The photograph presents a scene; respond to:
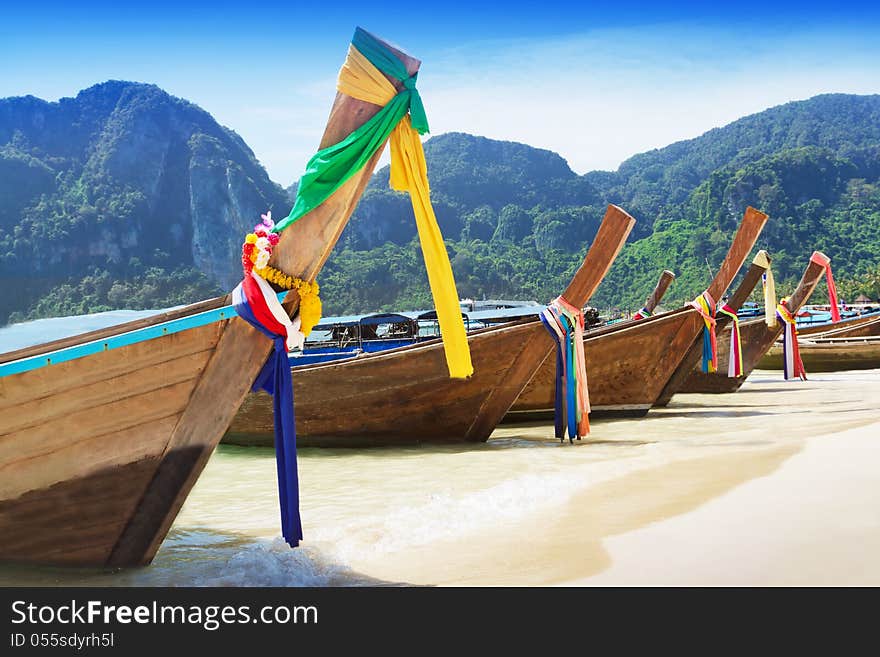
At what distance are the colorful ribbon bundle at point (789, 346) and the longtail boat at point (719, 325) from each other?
1.56 feet

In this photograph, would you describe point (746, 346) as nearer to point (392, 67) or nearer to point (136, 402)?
point (392, 67)

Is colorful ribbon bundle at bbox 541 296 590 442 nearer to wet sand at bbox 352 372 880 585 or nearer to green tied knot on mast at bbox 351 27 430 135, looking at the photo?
wet sand at bbox 352 372 880 585

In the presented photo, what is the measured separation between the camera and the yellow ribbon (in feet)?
11.6

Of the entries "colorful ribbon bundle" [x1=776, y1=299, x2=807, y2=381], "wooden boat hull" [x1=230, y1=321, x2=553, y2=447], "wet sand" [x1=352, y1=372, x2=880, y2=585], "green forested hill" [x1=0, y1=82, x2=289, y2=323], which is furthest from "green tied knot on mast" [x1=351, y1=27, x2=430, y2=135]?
"green forested hill" [x1=0, y1=82, x2=289, y2=323]

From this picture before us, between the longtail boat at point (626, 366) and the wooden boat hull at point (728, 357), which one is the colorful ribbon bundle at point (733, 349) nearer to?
the wooden boat hull at point (728, 357)

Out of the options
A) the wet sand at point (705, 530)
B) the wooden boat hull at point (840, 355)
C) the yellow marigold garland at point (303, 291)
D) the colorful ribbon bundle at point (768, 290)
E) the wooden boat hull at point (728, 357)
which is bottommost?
the wooden boat hull at point (840, 355)

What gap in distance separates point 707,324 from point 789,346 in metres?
4.91

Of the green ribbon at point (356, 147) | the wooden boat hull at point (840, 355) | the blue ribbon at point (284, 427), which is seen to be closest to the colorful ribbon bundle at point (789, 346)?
the wooden boat hull at point (840, 355)

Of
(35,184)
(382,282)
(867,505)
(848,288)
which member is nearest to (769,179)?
(848,288)

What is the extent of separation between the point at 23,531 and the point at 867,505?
4.06 meters

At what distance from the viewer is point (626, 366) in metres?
9.51

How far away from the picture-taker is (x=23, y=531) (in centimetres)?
366

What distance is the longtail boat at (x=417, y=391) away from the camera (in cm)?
753

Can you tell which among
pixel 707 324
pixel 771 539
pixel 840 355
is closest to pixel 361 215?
pixel 840 355
